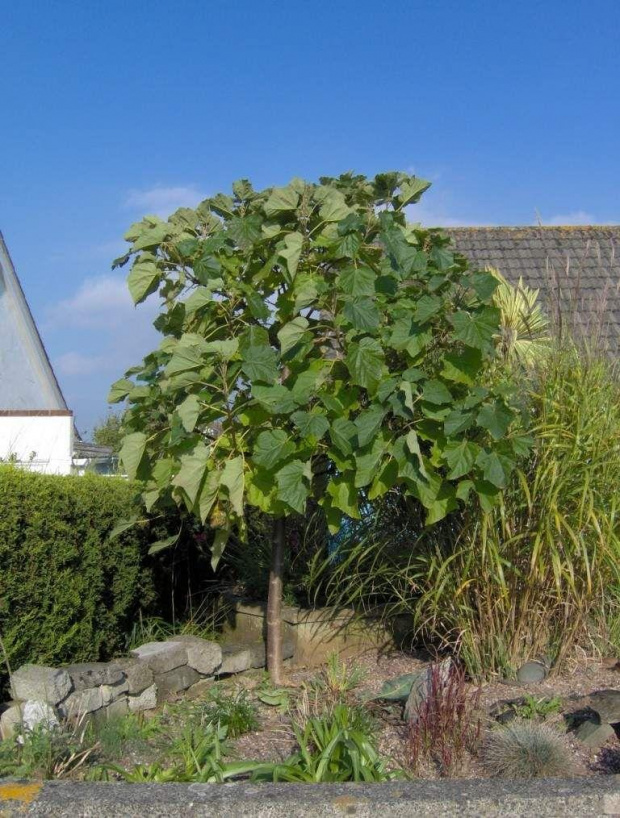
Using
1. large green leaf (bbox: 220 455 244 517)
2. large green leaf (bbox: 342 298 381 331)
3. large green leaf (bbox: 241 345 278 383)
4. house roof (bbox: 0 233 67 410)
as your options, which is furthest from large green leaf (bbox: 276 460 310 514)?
house roof (bbox: 0 233 67 410)

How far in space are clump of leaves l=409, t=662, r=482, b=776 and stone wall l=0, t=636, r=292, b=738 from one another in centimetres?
Answer: 154

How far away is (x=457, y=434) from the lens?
177 inches

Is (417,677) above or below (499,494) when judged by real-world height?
below

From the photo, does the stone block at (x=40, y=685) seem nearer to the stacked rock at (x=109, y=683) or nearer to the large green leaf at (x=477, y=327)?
the stacked rock at (x=109, y=683)

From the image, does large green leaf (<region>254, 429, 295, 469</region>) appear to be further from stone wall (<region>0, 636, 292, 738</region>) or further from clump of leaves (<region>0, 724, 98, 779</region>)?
clump of leaves (<region>0, 724, 98, 779</region>)

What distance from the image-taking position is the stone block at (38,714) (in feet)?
13.0

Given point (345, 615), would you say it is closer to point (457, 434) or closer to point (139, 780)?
point (457, 434)

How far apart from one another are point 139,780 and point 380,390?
1971 millimetres

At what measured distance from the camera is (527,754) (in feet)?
11.9

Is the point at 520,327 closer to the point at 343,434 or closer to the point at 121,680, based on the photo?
the point at 343,434

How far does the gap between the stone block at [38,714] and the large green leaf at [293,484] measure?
4.52ft

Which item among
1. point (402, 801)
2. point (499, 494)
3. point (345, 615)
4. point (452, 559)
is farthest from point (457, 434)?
point (402, 801)

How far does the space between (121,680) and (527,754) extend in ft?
6.75

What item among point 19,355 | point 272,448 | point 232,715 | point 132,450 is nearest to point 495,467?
point 272,448
